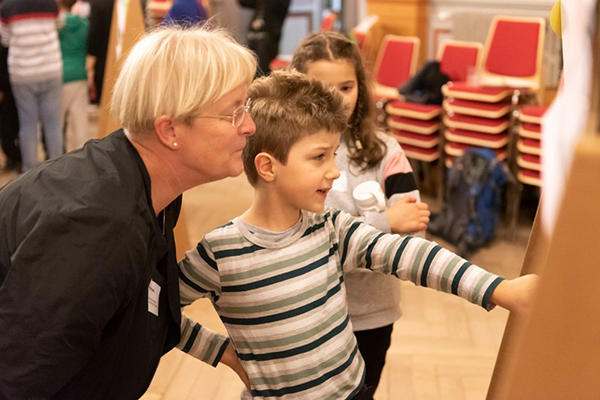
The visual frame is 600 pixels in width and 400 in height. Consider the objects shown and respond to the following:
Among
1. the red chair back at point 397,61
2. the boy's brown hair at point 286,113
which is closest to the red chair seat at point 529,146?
the red chair back at point 397,61

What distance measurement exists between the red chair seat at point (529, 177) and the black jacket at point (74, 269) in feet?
11.1

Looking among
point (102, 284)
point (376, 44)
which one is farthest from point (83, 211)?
point (376, 44)

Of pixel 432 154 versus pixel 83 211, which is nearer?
pixel 83 211

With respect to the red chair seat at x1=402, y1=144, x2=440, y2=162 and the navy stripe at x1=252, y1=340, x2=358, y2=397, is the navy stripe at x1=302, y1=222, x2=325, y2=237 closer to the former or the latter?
the navy stripe at x1=252, y1=340, x2=358, y2=397

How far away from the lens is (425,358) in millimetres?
3266

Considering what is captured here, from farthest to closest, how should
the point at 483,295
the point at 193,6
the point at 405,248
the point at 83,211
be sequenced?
1. the point at 193,6
2. the point at 405,248
3. the point at 483,295
4. the point at 83,211

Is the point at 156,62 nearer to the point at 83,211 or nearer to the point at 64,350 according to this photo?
the point at 83,211

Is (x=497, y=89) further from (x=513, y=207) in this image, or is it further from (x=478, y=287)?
(x=478, y=287)

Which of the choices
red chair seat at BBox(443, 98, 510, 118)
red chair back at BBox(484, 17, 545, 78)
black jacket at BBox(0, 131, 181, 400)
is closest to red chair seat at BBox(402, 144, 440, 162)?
red chair seat at BBox(443, 98, 510, 118)

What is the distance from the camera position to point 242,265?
144cm

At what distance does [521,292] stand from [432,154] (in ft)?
12.3

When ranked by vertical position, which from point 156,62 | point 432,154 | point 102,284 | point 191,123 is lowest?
point 432,154

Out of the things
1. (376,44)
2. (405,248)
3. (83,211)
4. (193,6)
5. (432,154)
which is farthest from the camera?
(376,44)

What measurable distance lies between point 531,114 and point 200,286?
330 cm
